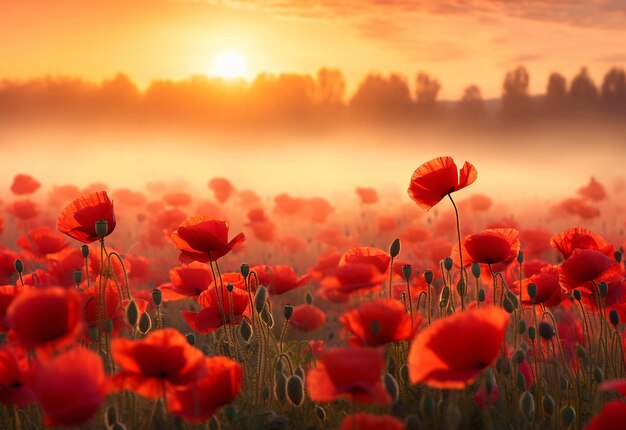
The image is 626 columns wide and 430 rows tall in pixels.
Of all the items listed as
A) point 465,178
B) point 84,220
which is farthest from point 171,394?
point 465,178

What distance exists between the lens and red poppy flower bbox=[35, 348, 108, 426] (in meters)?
1.83

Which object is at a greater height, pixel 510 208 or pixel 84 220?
pixel 84 220

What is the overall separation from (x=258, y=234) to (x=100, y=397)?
492 centimetres

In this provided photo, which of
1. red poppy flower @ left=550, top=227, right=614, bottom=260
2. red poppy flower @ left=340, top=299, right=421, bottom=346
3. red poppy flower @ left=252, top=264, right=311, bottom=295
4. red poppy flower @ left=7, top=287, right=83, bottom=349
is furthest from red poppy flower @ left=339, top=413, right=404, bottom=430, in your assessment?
red poppy flower @ left=550, top=227, right=614, bottom=260

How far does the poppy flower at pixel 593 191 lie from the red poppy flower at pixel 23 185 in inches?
230

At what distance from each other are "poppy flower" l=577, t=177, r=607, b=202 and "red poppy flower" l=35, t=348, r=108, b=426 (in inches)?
320

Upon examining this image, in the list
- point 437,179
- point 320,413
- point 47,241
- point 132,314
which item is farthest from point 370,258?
point 47,241

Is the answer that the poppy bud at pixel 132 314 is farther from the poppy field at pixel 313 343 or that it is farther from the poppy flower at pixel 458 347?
the poppy flower at pixel 458 347

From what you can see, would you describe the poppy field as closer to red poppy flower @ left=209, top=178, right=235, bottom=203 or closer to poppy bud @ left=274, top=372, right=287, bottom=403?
poppy bud @ left=274, top=372, right=287, bottom=403

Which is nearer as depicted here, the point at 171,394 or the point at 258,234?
the point at 171,394

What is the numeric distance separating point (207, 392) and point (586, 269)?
149 centimetres

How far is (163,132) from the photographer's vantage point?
39594 millimetres

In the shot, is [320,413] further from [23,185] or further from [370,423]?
[23,185]

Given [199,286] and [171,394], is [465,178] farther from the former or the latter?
[171,394]
